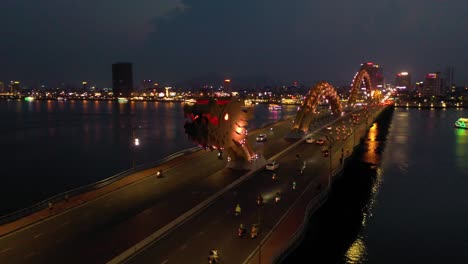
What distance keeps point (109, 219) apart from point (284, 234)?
1184cm

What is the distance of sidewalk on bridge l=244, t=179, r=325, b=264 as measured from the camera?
2102 centimetres

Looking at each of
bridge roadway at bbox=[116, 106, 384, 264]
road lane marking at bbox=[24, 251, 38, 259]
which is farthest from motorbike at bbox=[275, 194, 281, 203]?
road lane marking at bbox=[24, 251, 38, 259]

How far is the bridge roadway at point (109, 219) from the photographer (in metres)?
21.1

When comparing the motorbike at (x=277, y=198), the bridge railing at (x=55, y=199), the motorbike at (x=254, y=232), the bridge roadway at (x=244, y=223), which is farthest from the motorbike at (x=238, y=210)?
the bridge railing at (x=55, y=199)

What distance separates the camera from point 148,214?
2650 cm

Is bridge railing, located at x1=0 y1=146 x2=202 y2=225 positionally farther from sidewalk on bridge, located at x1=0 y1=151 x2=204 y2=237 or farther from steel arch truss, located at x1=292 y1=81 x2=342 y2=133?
steel arch truss, located at x1=292 y1=81 x2=342 y2=133

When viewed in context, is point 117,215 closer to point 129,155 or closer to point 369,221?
point 369,221

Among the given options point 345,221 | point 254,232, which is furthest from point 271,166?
point 254,232

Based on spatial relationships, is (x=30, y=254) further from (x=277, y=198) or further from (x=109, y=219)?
(x=277, y=198)

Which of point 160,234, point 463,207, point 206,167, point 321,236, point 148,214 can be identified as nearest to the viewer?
point 160,234

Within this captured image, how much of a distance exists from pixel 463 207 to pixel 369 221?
1238 centimetres

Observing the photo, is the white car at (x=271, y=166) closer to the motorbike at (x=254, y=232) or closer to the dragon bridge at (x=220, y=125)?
the dragon bridge at (x=220, y=125)

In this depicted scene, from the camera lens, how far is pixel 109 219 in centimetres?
2619

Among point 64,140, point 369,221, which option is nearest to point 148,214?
point 369,221
